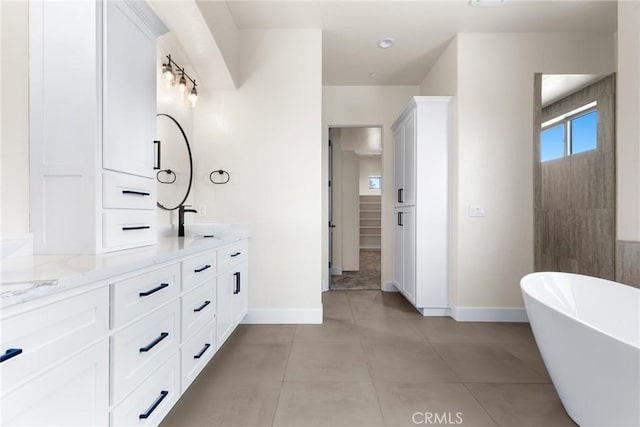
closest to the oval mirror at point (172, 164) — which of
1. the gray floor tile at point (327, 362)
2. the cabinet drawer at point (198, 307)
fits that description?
the cabinet drawer at point (198, 307)

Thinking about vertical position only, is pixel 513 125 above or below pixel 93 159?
above

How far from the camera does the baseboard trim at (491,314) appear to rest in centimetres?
302

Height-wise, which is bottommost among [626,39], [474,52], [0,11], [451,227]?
[451,227]

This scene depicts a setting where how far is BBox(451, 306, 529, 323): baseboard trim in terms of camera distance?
302 centimetres

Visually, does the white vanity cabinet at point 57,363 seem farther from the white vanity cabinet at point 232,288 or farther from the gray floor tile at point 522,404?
the gray floor tile at point 522,404

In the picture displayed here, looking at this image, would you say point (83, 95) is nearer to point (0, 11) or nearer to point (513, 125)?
point (0, 11)

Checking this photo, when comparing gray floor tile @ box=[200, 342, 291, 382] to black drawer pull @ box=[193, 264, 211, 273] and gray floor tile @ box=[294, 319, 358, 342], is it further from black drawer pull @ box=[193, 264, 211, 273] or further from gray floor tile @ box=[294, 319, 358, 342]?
black drawer pull @ box=[193, 264, 211, 273]

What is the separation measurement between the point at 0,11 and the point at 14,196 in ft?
2.42

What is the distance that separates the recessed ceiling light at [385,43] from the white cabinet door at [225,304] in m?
2.80

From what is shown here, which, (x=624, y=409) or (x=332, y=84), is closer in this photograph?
(x=624, y=409)

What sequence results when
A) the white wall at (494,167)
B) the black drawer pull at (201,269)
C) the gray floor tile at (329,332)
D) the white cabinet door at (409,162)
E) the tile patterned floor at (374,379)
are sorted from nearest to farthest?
1. the tile patterned floor at (374,379)
2. the black drawer pull at (201,269)
3. the gray floor tile at (329,332)
4. the white wall at (494,167)
5. the white cabinet door at (409,162)

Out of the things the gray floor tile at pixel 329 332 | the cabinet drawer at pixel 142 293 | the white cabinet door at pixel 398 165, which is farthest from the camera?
the white cabinet door at pixel 398 165

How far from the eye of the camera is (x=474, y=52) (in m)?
3.07

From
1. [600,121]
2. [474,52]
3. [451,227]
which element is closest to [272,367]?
[451,227]
